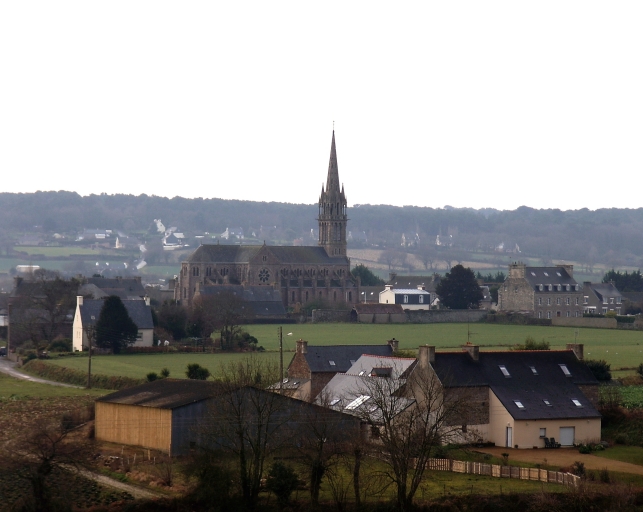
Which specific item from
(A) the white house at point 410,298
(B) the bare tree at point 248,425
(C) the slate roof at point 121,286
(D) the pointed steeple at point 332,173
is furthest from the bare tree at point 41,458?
(D) the pointed steeple at point 332,173

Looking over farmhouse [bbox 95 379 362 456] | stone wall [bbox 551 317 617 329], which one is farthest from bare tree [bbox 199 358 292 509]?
stone wall [bbox 551 317 617 329]

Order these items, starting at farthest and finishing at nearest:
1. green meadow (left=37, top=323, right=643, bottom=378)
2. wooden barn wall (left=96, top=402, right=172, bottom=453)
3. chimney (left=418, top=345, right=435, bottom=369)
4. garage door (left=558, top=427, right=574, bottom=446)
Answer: green meadow (left=37, top=323, right=643, bottom=378)
chimney (left=418, top=345, right=435, bottom=369)
garage door (left=558, top=427, right=574, bottom=446)
wooden barn wall (left=96, top=402, right=172, bottom=453)

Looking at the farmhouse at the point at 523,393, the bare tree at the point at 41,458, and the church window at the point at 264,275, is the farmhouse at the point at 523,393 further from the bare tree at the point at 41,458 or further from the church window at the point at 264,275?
the church window at the point at 264,275

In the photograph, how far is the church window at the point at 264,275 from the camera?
12662 cm

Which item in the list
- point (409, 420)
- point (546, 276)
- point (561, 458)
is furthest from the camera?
point (546, 276)

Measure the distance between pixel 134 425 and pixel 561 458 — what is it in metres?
13.2

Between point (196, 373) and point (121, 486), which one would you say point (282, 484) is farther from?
point (196, 373)

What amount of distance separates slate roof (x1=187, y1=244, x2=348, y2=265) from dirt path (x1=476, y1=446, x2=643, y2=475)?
302 ft

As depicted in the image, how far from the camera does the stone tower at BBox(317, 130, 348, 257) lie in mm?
137625

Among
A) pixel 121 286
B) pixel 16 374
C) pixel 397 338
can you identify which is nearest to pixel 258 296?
pixel 121 286

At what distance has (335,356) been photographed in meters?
43.5

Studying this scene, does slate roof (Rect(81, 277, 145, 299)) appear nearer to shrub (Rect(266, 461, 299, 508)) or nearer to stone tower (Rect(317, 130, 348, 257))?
stone tower (Rect(317, 130, 348, 257))

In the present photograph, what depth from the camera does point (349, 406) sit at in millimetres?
36750

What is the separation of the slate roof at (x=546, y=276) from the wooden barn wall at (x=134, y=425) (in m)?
72.6
